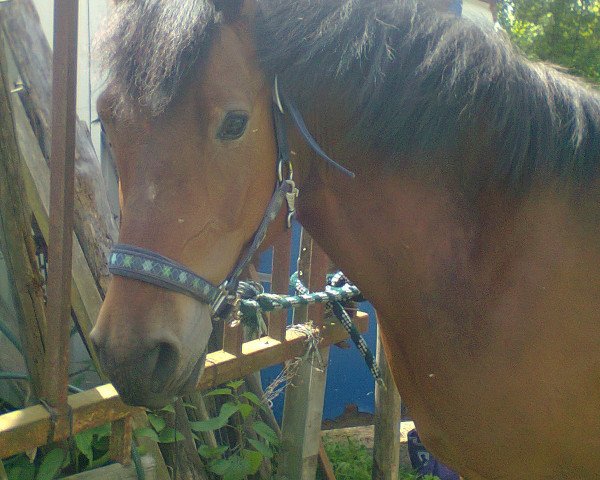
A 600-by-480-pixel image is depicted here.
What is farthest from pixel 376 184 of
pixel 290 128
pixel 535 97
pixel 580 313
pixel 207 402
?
pixel 207 402

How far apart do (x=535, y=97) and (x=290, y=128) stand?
0.69 m

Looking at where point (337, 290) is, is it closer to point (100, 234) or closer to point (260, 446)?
point (260, 446)

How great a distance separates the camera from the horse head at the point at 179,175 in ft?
4.66

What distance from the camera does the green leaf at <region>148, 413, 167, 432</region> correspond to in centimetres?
253

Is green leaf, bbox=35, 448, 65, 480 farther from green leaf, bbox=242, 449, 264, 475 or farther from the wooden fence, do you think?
green leaf, bbox=242, 449, 264, 475

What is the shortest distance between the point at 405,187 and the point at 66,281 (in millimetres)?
1029

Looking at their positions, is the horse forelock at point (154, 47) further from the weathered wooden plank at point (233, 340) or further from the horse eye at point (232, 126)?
the weathered wooden plank at point (233, 340)

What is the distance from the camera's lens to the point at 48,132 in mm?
2727

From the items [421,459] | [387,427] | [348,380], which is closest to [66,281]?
[387,427]

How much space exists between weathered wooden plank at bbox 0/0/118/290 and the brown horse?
3.60 feet

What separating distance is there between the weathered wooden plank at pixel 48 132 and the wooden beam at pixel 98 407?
0.58 meters

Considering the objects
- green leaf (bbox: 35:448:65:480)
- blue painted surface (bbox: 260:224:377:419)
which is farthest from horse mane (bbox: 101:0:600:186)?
blue painted surface (bbox: 260:224:377:419)

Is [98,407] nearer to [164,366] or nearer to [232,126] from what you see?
[164,366]

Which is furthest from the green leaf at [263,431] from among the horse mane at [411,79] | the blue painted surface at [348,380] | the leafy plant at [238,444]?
the blue painted surface at [348,380]
